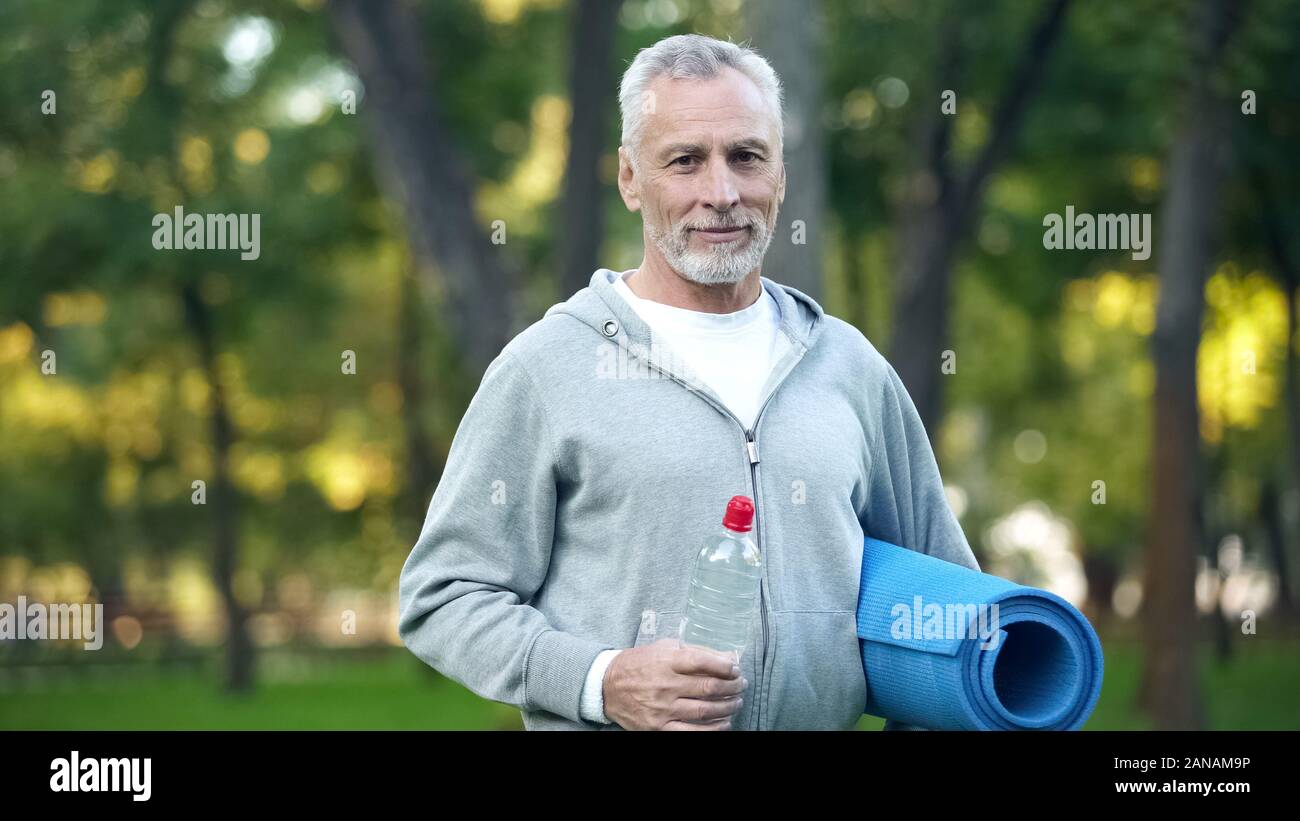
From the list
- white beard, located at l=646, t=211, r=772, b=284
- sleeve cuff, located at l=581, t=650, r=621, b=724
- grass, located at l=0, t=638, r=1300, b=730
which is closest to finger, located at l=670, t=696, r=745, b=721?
sleeve cuff, located at l=581, t=650, r=621, b=724

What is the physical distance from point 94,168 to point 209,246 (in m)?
1.47

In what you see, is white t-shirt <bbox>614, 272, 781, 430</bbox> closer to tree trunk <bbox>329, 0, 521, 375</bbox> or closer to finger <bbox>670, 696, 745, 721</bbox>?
finger <bbox>670, 696, 745, 721</bbox>

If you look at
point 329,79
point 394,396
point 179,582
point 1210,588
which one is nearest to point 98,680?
point 394,396

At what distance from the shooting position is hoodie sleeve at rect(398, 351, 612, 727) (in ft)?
9.32

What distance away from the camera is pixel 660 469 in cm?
288

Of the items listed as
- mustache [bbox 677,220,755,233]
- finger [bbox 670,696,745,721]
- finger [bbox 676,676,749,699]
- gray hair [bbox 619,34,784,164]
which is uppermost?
gray hair [bbox 619,34,784,164]

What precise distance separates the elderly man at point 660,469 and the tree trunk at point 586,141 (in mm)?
6026

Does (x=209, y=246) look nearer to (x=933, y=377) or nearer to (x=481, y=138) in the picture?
(x=481, y=138)

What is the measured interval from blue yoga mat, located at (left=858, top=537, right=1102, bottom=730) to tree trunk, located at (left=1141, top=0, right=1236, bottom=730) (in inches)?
370

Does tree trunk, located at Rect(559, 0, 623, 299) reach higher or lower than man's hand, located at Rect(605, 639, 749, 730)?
higher

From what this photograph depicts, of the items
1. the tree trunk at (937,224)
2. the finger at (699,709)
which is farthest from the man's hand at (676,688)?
the tree trunk at (937,224)

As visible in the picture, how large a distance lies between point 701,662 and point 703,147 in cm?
97

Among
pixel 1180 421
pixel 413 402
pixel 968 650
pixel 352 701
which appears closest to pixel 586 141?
pixel 1180 421
